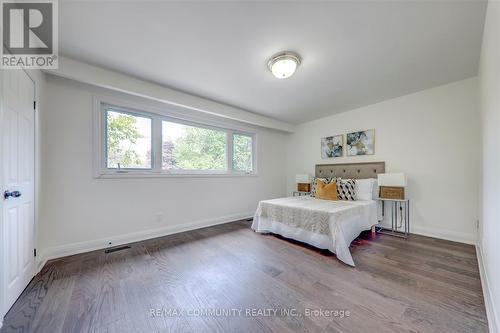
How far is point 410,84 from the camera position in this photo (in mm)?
2785

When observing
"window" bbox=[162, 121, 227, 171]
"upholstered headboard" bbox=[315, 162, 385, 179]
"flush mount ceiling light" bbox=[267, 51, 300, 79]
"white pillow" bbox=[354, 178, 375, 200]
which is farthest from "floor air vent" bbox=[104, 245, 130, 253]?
"upholstered headboard" bbox=[315, 162, 385, 179]

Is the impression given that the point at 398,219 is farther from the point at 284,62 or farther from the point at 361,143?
the point at 284,62

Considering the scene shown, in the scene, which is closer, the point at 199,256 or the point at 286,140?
the point at 199,256

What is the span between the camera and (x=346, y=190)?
3.41 meters

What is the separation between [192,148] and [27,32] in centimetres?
226

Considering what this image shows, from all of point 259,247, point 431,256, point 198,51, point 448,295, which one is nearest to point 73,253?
point 259,247

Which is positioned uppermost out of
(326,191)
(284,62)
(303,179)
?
(284,62)

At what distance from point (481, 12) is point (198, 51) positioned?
2519mm

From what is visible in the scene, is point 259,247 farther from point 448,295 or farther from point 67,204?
point 67,204

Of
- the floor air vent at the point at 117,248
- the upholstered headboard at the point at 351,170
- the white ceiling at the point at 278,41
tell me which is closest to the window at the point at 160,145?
the white ceiling at the point at 278,41

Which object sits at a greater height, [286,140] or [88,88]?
[88,88]

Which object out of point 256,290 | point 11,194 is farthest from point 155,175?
point 256,290

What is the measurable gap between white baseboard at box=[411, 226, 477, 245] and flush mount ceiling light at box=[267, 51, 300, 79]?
3.22 m

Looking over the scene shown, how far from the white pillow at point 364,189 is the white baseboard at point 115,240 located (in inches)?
104
